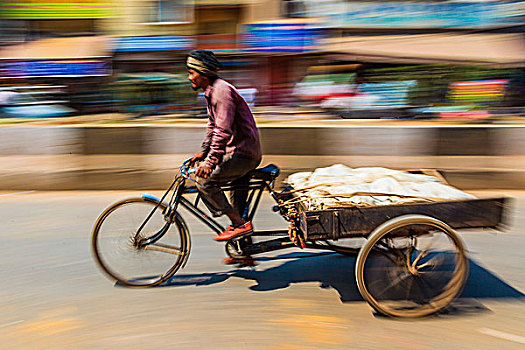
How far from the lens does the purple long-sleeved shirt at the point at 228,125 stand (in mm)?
3607

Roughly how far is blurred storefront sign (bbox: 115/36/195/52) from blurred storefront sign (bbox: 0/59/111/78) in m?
0.46

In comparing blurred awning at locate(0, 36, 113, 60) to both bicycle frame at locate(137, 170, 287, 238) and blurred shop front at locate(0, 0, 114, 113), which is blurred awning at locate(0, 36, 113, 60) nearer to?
blurred shop front at locate(0, 0, 114, 113)

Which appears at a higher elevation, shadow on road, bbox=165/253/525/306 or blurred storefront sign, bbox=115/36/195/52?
blurred storefront sign, bbox=115/36/195/52

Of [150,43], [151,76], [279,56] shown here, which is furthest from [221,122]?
[150,43]

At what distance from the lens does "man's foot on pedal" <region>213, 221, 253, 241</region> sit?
378 cm

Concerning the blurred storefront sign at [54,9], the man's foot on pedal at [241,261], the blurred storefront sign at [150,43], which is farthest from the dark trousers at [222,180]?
the blurred storefront sign at [54,9]

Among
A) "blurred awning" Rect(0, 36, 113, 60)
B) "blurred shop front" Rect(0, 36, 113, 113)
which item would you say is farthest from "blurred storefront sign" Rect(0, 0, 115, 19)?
"blurred shop front" Rect(0, 36, 113, 113)

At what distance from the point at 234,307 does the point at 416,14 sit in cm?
790

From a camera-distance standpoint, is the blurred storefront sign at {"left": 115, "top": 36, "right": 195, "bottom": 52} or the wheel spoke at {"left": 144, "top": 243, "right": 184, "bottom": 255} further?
the blurred storefront sign at {"left": 115, "top": 36, "right": 195, "bottom": 52}

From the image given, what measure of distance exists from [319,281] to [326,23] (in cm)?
668

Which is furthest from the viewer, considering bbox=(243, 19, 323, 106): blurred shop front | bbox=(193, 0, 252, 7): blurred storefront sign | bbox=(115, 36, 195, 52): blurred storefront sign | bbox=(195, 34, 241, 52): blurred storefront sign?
bbox=(193, 0, 252, 7): blurred storefront sign

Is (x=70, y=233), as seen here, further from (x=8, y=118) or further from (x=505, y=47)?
(x=505, y=47)

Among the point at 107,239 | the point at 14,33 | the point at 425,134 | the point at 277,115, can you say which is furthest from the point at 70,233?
the point at 14,33

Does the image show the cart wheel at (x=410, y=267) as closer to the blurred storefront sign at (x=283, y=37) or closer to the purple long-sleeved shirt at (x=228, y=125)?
the purple long-sleeved shirt at (x=228, y=125)
